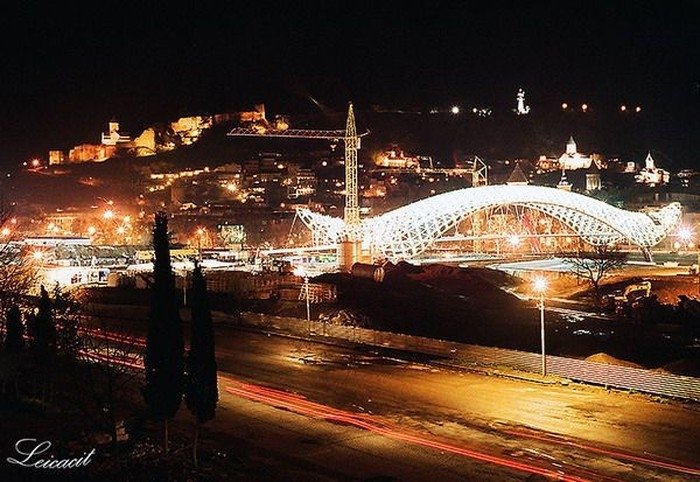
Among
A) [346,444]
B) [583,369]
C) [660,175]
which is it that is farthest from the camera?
[660,175]

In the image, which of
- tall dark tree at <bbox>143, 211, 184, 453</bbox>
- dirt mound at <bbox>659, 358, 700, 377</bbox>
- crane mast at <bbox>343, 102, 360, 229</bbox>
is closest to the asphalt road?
tall dark tree at <bbox>143, 211, 184, 453</bbox>

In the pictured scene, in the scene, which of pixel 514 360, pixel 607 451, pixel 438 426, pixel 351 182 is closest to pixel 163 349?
pixel 438 426

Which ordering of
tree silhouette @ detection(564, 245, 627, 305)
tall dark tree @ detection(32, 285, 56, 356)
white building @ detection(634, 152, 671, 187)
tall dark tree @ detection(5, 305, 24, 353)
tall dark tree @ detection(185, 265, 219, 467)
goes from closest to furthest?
1. tall dark tree @ detection(185, 265, 219, 467)
2. tall dark tree @ detection(32, 285, 56, 356)
3. tall dark tree @ detection(5, 305, 24, 353)
4. tree silhouette @ detection(564, 245, 627, 305)
5. white building @ detection(634, 152, 671, 187)

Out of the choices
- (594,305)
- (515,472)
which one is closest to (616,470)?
(515,472)

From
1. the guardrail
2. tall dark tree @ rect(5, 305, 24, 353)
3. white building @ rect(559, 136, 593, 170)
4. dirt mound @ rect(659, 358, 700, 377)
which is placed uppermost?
white building @ rect(559, 136, 593, 170)

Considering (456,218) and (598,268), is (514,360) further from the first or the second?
(456,218)

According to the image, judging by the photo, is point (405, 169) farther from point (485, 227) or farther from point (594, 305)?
point (594, 305)

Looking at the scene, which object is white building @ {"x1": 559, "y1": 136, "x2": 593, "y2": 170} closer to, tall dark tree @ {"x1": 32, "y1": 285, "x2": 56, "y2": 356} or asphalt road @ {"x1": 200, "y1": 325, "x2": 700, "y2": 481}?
asphalt road @ {"x1": 200, "y1": 325, "x2": 700, "y2": 481}

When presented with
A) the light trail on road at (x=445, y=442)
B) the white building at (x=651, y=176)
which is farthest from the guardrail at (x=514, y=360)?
the white building at (x=651, y=176)
